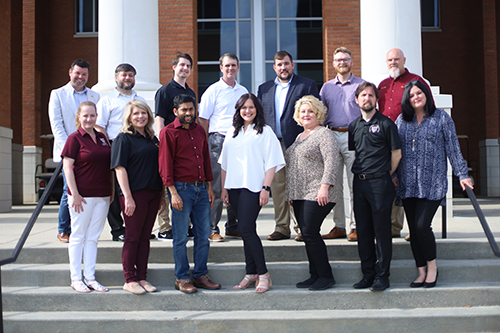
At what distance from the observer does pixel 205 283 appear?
156 inches

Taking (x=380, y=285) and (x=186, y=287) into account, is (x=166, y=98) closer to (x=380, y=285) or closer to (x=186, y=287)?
(x=186, y=287)

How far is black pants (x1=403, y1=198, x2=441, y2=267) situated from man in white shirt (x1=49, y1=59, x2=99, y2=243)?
3526mm

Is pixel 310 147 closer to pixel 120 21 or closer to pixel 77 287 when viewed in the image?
pixel 77 287

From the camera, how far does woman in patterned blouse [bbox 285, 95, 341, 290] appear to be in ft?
12.6

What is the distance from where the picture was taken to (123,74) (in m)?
4.69

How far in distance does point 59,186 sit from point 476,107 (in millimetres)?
14140

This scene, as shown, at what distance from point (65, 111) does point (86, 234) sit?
1.70 metres

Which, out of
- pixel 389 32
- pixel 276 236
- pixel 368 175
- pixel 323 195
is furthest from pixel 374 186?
pixel 389 32

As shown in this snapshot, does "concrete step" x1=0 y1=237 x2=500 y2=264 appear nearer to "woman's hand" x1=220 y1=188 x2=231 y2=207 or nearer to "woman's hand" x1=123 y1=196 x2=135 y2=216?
"woman's hand" x1=220 y1=188 x2=231 y2=207

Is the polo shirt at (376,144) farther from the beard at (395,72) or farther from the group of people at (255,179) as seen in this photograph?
the beard at (395,72)

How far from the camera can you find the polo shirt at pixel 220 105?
16.0ft

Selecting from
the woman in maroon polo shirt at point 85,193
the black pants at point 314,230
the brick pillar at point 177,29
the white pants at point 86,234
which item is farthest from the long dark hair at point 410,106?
the brick pillar at point 177,29

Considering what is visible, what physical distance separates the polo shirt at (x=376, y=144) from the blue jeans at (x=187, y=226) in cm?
141

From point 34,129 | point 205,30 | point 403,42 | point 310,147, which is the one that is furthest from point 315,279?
point 34,129
